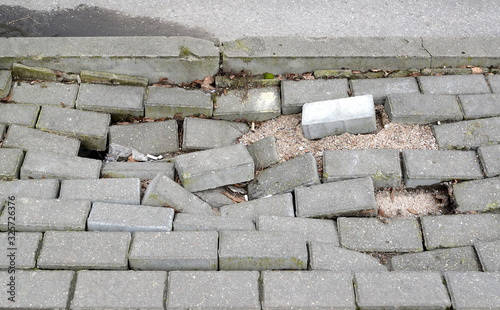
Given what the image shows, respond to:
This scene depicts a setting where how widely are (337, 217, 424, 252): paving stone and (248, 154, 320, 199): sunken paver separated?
0.51 metres

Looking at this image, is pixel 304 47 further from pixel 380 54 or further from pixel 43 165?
pixel 43 165

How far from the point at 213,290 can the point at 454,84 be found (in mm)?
3312

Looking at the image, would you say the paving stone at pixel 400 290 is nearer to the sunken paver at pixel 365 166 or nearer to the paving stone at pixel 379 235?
the paving stone at pixel 379 235

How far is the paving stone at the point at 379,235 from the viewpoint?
14.0 feet

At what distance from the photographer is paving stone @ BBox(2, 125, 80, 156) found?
488 cm

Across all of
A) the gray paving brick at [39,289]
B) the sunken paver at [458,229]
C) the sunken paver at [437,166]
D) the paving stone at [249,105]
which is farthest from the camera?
the paving stone at [249,105]

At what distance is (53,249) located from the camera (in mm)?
4086

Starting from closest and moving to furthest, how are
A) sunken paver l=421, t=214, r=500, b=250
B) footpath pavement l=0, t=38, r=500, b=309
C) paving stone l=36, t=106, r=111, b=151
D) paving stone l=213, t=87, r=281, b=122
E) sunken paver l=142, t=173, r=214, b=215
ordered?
footpath pavement l=0, t=38, r=500, b=309 < sunken paver l=421, t=214, r=500, b=250 < sunken paver l=142, t=173, r=214, b=215 < paving stone l=36, t=106, r=111, b=151 < paving stone l=213, t=87, r=281, b=122

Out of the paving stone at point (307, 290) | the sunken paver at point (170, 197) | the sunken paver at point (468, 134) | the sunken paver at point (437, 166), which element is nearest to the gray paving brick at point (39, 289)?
the sunken paver at point (170, 197)

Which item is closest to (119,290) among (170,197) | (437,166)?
(170,197)

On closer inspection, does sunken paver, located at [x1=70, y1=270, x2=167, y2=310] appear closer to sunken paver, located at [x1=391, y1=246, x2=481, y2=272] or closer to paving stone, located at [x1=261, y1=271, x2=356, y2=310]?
paving stone, located at [x1=261, y1=271, x2=356, y2=310]

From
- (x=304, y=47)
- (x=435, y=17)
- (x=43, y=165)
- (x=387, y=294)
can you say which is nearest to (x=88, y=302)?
(x=43, y=165)

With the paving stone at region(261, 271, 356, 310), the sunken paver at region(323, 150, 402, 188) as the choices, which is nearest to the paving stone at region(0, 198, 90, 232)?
the paving stone at region(261, 271, 356, 310)

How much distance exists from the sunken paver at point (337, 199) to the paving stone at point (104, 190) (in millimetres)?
1465
